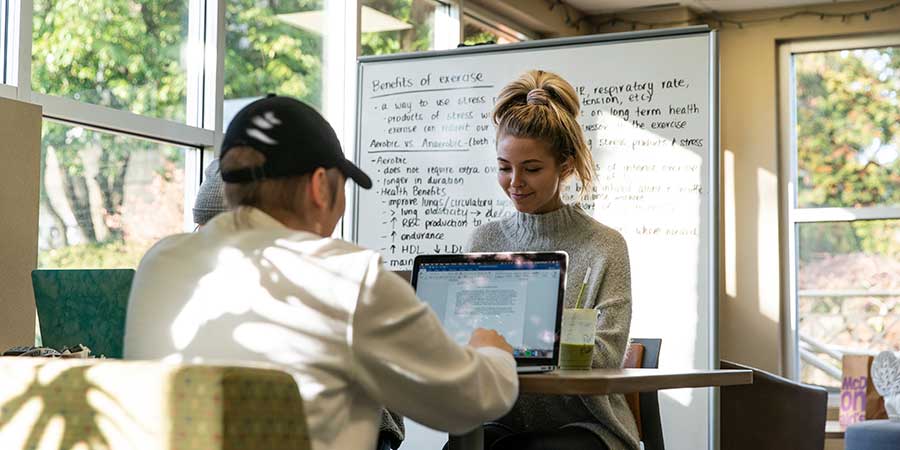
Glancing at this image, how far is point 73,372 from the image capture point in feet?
3.19

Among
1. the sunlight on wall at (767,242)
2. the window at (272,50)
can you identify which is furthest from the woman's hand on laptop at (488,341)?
the sunlight on wall at (767,242)

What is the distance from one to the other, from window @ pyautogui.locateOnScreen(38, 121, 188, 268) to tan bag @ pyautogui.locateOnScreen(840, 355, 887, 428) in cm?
332

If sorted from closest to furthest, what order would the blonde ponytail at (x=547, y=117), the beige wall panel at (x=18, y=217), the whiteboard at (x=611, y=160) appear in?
the blonde ponytail at (x=547, y=117) < the beige wall panel at (x=18, y=217) < the whiteboard at (x=611, y=160)

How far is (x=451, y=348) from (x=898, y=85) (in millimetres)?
5471

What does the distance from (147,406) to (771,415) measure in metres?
3.13

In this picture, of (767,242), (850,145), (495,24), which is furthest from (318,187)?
(850,145)

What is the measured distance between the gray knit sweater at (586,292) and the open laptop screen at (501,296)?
25 cm

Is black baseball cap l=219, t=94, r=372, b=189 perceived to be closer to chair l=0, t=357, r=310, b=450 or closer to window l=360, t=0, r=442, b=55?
chair l=0, t=357, r=310, b=450

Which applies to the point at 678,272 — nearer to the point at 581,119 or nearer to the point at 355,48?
the point at 581,119

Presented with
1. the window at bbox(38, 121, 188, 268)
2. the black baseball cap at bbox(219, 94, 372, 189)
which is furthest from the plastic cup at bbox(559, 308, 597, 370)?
the window at bbox(38, 121, 188, 268)

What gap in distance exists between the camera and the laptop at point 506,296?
182 cm

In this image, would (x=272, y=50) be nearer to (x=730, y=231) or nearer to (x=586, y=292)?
(x=586, y=292)

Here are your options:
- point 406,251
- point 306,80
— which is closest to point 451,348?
point 406,251

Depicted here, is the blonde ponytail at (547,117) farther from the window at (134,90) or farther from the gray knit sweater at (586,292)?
the window at (134,90)
